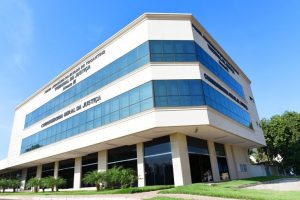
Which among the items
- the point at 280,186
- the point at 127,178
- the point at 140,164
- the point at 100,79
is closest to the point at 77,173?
the point at 140,164

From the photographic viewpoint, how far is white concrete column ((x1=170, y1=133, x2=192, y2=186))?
64.8 feet

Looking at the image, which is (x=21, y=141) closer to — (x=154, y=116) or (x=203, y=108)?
(x=154, y=116)

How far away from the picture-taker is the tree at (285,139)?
42312mm

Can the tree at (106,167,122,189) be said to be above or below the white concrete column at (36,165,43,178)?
below

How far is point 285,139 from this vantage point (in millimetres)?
43188

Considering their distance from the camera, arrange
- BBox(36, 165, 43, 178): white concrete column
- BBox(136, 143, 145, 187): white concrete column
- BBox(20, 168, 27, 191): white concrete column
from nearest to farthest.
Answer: BBox(136, 143, 145, 187): white concrete column → BBox(36, 165, 43, 178): white concrete column → BBox(20, 168, 27, 191): white concrete column

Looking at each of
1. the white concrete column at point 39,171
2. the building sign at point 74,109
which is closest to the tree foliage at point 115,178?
the building sign at point 74,109

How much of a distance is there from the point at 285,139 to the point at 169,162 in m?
31.2

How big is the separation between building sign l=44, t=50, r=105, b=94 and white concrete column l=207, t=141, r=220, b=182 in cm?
1485

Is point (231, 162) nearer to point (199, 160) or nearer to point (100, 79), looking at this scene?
point (199, 160)

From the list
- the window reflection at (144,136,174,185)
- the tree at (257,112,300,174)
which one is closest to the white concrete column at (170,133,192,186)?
the window reflection at (144,136,174,185)

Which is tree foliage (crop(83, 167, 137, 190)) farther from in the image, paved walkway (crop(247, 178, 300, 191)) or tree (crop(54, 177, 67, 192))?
paved walkway (crop(247, 178, 300, 191))

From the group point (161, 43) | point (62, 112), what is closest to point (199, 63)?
point (161, 43)

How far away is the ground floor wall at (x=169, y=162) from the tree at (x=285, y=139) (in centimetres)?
Result: 1604
